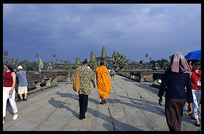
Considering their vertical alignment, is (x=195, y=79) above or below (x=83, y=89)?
above

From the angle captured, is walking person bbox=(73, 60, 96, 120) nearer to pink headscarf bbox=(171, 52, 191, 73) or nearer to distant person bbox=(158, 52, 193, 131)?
distant person bbox=(158, 52, 193, 131)

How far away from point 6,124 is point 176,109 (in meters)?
3.97

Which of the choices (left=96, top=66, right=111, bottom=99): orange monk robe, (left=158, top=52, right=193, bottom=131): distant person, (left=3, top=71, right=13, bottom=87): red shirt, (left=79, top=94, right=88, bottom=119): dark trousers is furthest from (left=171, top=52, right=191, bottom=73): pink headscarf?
(left=3, top=71, right=13, bottom=87): red shirt

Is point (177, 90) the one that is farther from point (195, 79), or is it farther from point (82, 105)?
point (82, 105)

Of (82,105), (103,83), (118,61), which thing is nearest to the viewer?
(82,105)

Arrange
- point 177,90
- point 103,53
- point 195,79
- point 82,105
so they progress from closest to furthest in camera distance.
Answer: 1. point 177,90
2. point 195,79
3. point 82,105
4. point 103,53

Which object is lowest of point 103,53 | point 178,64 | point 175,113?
point 175,113

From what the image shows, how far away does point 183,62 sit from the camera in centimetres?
280

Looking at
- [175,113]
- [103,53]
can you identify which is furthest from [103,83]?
[103,53]

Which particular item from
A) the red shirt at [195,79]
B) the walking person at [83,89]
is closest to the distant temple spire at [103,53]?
the walking person at [83,89]

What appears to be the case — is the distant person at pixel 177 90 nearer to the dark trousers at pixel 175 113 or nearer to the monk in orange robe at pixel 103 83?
the dark trousers at pixel 175 113

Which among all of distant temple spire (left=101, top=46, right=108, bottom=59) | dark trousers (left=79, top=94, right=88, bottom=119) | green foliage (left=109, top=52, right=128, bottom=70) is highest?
distant temple spire (left=101, top=46, right=108, bottom=59)

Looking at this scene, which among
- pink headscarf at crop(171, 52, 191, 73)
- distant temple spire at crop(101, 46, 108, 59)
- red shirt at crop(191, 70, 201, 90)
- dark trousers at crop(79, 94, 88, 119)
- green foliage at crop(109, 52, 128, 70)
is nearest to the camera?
pink headscarf at crop(171, 52, 191, 73)

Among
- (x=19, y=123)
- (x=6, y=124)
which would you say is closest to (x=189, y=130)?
(x=19, y=123)
